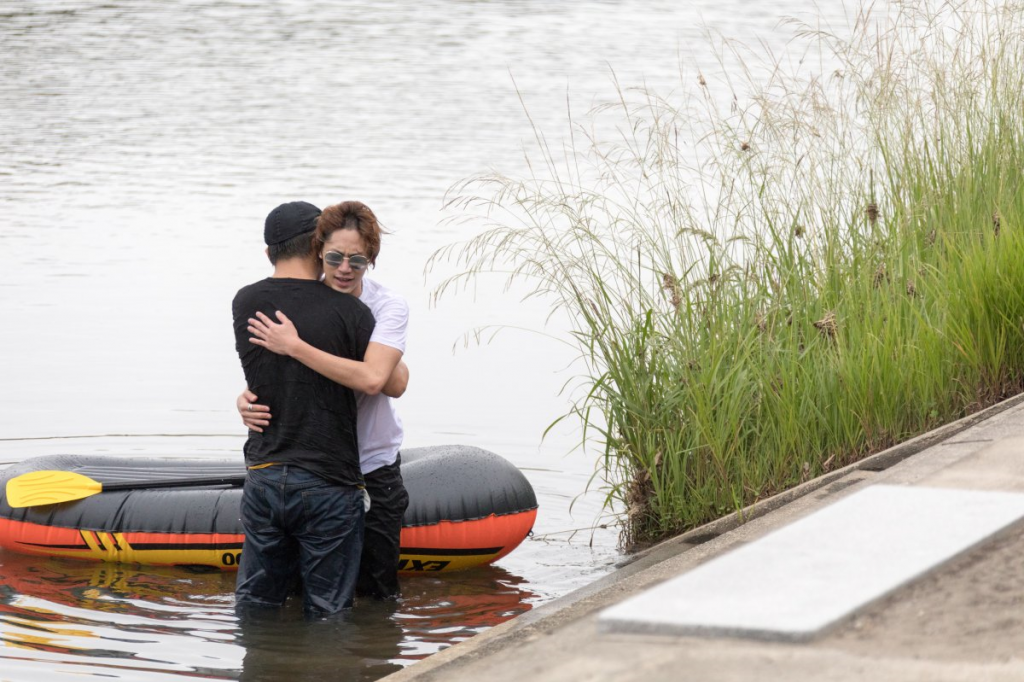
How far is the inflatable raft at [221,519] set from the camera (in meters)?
6.54

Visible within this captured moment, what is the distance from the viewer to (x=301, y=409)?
5.25 meters

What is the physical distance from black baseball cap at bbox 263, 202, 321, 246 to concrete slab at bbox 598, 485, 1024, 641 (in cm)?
213

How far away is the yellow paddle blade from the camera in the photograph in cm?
682

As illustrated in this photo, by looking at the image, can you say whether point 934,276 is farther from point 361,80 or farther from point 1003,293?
point 361,80

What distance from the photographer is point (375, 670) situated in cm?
542

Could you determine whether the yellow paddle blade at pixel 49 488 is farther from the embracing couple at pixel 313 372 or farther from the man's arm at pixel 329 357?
the man's arm at pixel 329 357

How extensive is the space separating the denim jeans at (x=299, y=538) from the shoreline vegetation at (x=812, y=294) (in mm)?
1085

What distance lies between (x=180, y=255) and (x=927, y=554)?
10450 millimetres

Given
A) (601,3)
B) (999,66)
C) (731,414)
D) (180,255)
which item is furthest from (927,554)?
(601,3)

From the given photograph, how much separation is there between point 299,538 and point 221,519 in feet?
4.07

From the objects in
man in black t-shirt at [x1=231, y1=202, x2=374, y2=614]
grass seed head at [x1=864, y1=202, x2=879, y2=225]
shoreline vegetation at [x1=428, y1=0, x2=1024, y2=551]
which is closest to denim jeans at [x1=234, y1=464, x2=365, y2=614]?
man in black t-shirt at [x1=231, y1=202, x2=374, y2=614]

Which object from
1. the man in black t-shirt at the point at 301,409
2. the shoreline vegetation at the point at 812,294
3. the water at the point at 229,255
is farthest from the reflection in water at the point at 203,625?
the shoreline vegetation at the point at 812,294

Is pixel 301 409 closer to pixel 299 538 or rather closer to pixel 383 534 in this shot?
pixel 299 538

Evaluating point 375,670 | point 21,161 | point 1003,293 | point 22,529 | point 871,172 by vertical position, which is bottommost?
point 375,670
